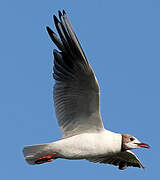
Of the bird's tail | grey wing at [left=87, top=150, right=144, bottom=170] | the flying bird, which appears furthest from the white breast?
grey wing at [left=87, top=150, right=144, bottom=170]

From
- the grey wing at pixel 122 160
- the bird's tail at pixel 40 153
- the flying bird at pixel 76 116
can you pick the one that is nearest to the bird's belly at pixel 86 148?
the flying bird at pixel 76 116

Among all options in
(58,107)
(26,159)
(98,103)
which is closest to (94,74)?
(98,103)

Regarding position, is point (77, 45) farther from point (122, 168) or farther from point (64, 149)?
point (122, 168)

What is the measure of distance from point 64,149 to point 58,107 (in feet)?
2.63

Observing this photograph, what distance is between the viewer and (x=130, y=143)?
9.22 meters

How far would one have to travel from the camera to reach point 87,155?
350 inches

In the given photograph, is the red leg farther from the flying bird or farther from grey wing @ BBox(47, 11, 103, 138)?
grey wing @ BBox(47, 11, 103, 138)

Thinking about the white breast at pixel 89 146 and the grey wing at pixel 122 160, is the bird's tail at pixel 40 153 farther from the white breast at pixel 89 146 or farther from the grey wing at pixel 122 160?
the grey wing at pixel 122 160

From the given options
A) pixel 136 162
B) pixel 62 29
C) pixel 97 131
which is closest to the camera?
pixel 62 29

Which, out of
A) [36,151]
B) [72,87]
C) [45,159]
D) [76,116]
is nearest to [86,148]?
[76,116]

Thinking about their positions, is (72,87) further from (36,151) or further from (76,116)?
(36,151)

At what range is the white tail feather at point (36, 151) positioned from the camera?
8.98m

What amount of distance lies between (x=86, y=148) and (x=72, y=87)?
1105 mm

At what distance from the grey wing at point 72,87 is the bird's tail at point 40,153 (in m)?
0.46
